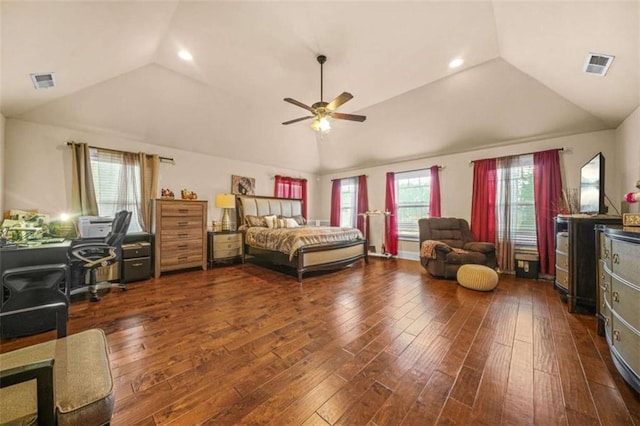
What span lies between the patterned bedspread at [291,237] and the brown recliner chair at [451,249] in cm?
152

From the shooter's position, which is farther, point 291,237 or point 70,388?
point 291,237

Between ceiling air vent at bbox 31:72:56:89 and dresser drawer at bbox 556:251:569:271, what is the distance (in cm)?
660

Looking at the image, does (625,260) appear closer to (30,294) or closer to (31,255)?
(30,294)

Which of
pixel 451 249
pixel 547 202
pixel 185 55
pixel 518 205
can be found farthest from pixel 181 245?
pixel 547 202

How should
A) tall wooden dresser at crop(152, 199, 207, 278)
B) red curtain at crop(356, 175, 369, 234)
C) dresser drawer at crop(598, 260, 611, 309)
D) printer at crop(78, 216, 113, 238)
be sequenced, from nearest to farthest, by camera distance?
dresser drawer at crop(598, 260, 611, 309) < printer at crop(78, 216, 113, 238) < tall wooden dresser at crop(152, 199, 207, 278) < red curtain at crop(356, 175, 369, 234)

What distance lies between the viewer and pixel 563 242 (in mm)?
2969

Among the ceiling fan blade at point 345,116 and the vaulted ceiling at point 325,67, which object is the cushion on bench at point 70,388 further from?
the ceiling fan blade at point 345,116

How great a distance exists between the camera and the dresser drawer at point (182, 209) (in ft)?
13.6

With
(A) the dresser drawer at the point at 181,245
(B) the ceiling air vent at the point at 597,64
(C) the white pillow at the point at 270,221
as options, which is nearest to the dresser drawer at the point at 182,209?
(A) the dresser drawer at the point at 181,245

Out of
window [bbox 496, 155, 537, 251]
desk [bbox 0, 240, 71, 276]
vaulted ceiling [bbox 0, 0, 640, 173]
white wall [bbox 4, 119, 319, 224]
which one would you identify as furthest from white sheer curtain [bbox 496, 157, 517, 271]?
white wall [bbox 4, 119, 319, 224]

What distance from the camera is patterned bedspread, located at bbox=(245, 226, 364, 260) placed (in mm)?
4016

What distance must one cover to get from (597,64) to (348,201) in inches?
206

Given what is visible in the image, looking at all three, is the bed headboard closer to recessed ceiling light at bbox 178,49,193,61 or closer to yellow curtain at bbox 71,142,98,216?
yellow curtain at bbox 71,142,98,216

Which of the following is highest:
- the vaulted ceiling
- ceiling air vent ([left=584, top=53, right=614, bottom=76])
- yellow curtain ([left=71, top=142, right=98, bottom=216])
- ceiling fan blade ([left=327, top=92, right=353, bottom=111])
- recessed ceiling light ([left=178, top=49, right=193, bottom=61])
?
recessed ceiling light ([left=178, top=49, right=193, bottom=61])
